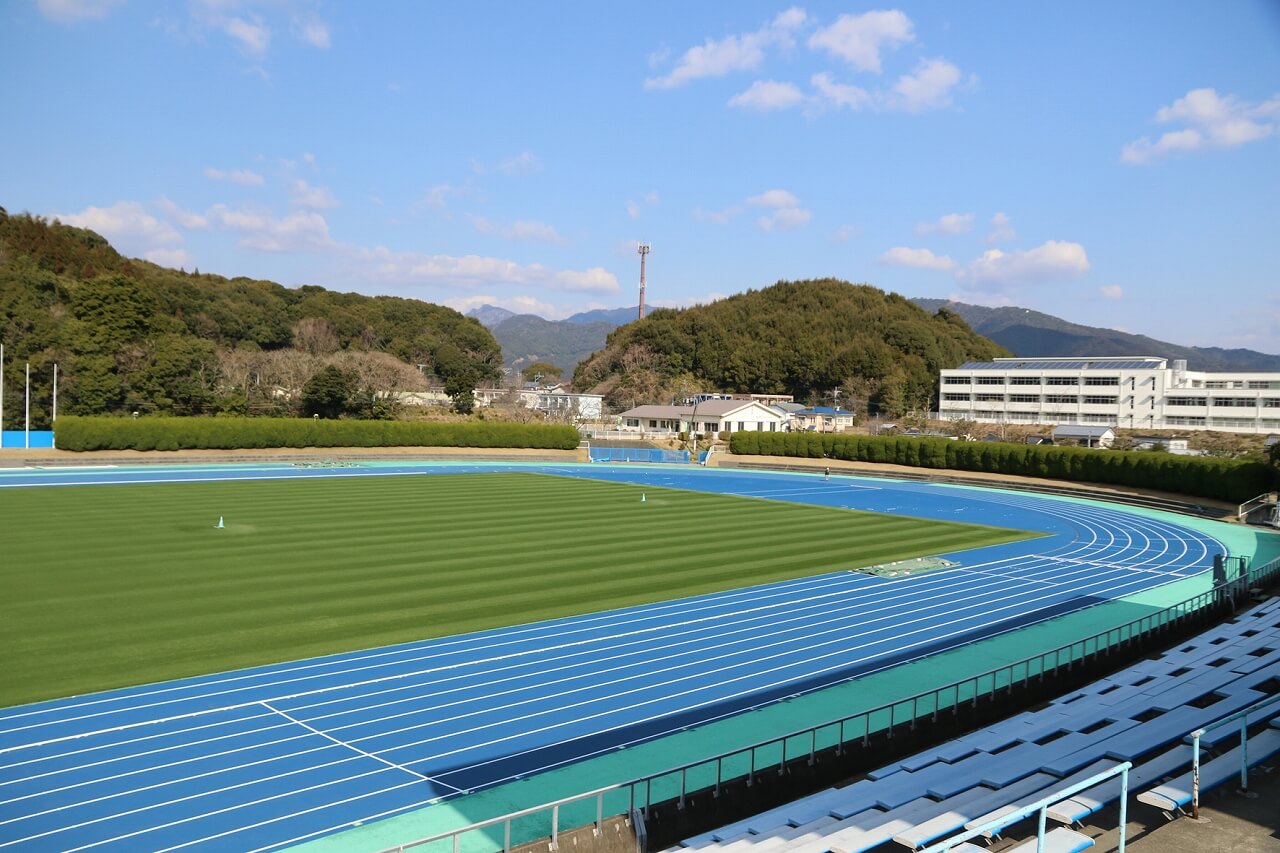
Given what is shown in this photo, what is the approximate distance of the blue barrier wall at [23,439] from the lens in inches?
1881

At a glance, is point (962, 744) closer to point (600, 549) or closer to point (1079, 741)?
point (1079, 741)

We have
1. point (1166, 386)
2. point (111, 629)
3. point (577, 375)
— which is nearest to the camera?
point (111, 629)

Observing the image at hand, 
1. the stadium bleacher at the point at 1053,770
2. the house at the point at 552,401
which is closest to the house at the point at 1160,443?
the house at the point at 552,401

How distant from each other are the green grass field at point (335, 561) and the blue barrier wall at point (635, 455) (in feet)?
67.8

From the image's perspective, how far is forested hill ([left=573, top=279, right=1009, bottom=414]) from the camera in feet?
346

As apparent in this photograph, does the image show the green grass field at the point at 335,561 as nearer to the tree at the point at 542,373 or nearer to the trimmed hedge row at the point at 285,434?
the trimmed hedge row at the point at 285,434

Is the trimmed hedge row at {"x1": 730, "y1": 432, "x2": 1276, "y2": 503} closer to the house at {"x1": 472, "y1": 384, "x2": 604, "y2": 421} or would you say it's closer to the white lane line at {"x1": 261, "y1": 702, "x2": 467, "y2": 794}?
the house at {"x1": 472, "y1": 384, "x2": 604, "y2": 421}

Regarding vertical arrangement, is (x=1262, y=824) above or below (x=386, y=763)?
above

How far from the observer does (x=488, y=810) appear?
933cm

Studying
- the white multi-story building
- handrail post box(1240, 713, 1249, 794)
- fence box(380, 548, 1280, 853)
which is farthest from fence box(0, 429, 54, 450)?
the white multi-story building

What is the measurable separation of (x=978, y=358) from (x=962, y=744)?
12665 centimetres

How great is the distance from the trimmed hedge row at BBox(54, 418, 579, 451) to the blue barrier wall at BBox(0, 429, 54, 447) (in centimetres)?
285

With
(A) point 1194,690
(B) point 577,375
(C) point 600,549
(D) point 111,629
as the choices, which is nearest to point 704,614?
(C) point 600,549

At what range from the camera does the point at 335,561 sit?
22016 millimetres
